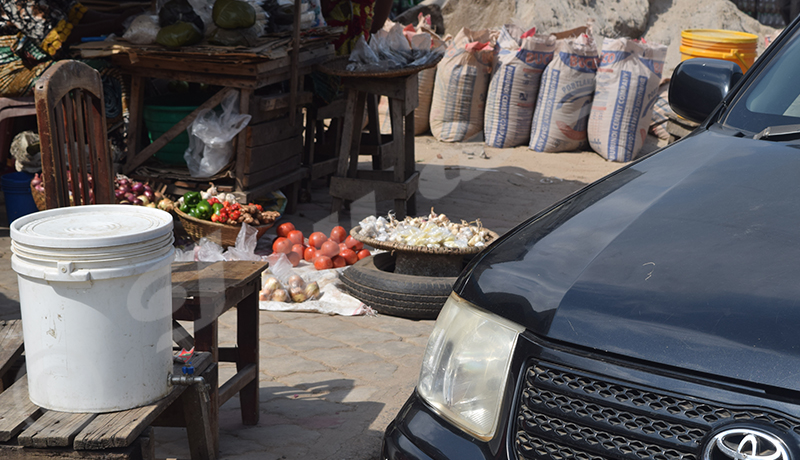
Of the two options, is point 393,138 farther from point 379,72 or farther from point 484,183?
point 484,183

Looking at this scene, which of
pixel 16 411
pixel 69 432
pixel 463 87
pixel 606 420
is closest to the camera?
pixel 606 420

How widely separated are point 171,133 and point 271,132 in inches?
31.9

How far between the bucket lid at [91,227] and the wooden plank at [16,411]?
1.47 feet

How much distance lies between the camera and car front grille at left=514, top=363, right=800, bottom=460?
3.75ft

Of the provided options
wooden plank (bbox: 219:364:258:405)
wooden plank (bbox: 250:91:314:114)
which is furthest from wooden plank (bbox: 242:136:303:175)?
wooden plank (bbox: 219:364:258:405)

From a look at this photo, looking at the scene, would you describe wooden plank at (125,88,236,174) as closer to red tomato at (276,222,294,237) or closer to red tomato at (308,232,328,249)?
red tomato at (276,222,294,237)

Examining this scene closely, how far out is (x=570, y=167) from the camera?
8570 mm

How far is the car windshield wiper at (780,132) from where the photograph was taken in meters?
1.99

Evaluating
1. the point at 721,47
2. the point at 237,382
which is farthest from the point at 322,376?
the point at 721,47

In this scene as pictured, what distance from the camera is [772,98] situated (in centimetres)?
220

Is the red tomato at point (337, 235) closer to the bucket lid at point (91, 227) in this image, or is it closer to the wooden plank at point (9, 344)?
the wooden plank at point (9, 344)

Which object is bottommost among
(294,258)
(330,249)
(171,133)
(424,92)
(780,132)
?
(294,258)

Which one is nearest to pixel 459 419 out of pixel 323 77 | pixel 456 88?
pixel 323 77

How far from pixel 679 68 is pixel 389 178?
397 centimetres
